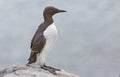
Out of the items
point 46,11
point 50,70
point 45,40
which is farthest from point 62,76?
point 46,11

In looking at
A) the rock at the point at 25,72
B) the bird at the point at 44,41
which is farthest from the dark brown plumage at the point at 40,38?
the rock at the point at 25,72

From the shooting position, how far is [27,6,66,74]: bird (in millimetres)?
5613

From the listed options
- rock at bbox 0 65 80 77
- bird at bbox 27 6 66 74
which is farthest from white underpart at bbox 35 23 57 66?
rock at bbox 0 65 80 77

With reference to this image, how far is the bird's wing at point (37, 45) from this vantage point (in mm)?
5668

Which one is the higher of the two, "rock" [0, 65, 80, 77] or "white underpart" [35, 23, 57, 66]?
"white underpart" [35, 23, 57, 66]

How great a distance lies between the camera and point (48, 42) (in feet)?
18.6

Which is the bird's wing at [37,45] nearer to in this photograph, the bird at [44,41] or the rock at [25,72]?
the bird at [44,41]

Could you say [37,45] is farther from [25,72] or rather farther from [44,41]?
[25,72]

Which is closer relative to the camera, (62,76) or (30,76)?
(30,76)

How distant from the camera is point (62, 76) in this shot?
5738 mm

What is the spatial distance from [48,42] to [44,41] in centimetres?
5

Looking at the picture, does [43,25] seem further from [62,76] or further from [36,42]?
[62,76]

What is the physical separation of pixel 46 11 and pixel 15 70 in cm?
90

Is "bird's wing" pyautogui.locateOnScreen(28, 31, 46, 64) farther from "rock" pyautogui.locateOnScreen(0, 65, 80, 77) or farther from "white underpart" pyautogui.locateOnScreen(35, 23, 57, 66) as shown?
"rock" pyautogui.locateOnScreen(0, 65, 80, 77)
